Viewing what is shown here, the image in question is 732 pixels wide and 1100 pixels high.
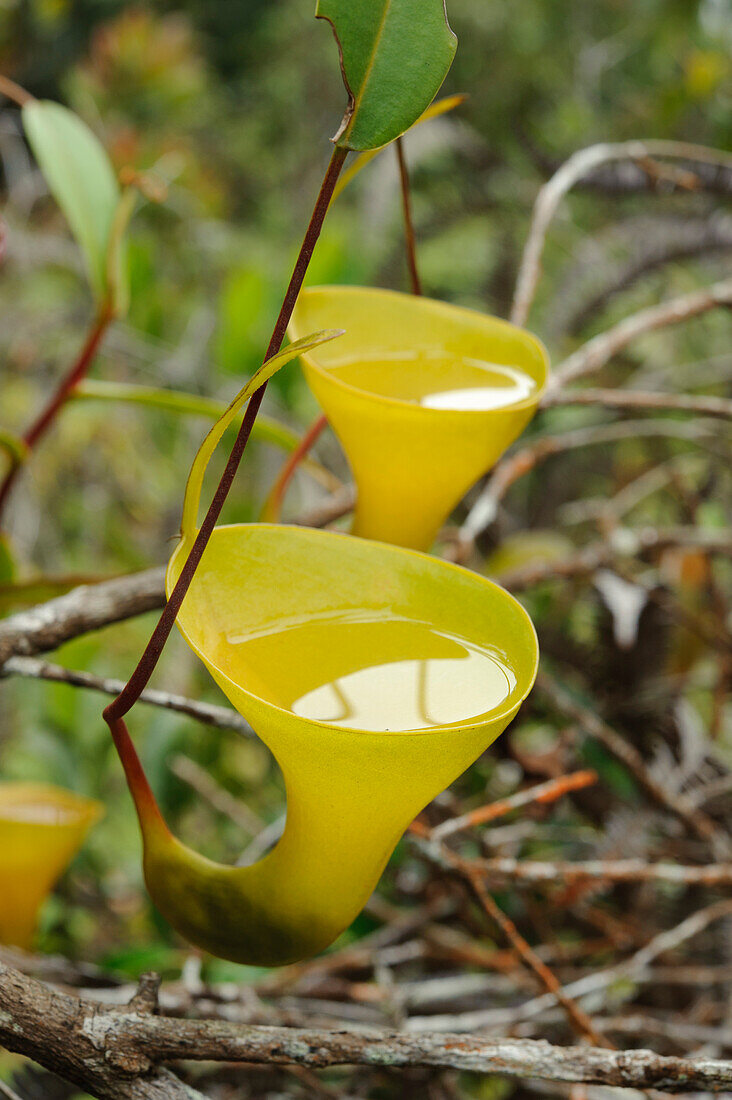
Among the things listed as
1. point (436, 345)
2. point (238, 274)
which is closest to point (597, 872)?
point (436, 345)

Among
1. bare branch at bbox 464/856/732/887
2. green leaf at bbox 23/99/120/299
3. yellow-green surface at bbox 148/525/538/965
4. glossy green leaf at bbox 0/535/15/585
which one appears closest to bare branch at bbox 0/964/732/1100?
yellow-green surface at bbox 148/525/538/965

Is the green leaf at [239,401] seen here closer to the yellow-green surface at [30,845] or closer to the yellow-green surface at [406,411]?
the yellow-green surface at [406,411]

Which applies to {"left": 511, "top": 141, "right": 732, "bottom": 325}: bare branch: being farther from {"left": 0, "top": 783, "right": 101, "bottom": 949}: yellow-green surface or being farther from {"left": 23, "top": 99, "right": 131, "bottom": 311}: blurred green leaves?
{"left": 0, "top": 783, "right": 101, "bottom": 949}: yellow-green surface

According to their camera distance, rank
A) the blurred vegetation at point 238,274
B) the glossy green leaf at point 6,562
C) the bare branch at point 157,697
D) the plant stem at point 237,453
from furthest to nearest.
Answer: the blurred vegetation at point 238,274 < the glossy green leaf at point 6,562 < the bare branch at point 157,697 < the plant stem at point 237,453

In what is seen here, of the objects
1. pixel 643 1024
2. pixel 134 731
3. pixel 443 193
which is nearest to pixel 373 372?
pixel 643 1024

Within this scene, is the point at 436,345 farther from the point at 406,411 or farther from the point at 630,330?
the point at 630,330

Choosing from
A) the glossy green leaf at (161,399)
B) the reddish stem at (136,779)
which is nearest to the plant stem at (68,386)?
the glossy green leaf at (161,399)
